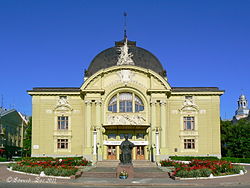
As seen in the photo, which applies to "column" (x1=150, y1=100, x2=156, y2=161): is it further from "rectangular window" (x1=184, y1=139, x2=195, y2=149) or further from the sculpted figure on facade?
the sculpted figure on facade

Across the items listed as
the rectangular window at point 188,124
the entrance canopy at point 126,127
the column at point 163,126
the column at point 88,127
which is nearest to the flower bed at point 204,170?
the column at point 163,126

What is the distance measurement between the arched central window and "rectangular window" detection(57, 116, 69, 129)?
5.95 meters

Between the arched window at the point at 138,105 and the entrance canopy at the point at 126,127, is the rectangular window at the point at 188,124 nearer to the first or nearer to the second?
the entrance canopy at the point at 126,127

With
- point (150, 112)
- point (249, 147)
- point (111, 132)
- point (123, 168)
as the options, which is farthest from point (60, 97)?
point (249, 147)

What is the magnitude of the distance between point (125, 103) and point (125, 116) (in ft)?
6.37

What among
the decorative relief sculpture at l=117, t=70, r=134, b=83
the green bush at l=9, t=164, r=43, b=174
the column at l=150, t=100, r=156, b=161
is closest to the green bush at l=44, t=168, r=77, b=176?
the green bush at l=9, t=164, r=43, b=174

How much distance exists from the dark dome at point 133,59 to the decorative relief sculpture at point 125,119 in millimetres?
8206

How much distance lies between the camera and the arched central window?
4481 centimetres

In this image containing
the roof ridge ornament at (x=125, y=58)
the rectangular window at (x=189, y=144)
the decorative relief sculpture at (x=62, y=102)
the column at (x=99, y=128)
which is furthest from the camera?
the roof ridge ornament at (x=125, y=58)

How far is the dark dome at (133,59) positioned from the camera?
49525 millimetres

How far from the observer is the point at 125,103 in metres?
45.0

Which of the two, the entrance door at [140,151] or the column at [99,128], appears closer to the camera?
the column at [99,128]

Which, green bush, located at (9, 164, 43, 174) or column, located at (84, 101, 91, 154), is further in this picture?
column, located at (84, 101, 91, 154)

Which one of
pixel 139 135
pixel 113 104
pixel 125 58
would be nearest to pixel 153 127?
pixel 139 135
